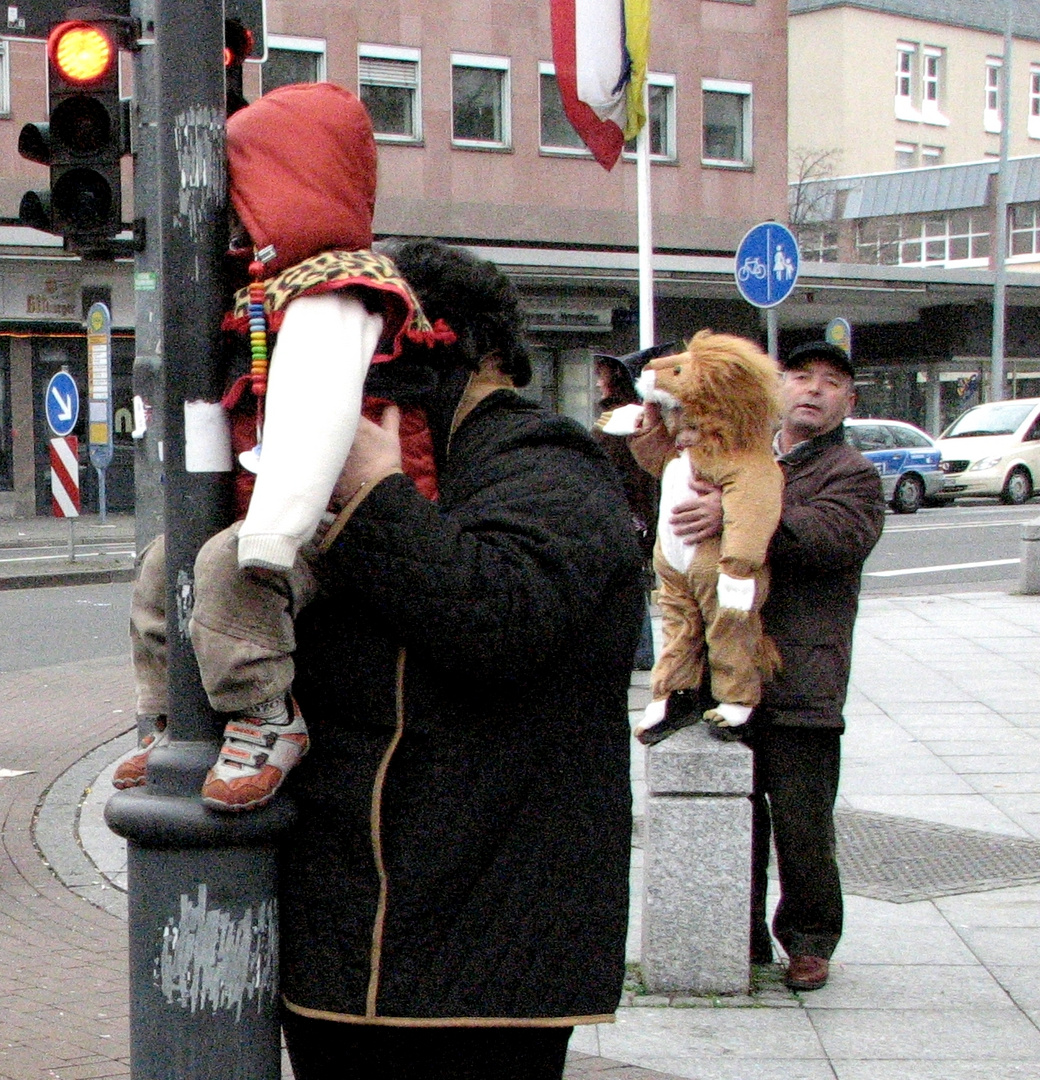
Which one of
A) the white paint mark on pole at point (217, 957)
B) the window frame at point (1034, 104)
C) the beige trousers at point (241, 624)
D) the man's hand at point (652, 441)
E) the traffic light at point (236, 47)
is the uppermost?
the window frame at point (1034, 104)

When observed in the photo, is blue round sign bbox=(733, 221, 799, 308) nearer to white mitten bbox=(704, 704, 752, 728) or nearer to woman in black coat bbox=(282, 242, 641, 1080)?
white mitten bbox=(704, 704, 752, 728)

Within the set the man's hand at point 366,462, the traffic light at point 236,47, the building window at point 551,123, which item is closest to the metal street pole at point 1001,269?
the building window at point 551,123

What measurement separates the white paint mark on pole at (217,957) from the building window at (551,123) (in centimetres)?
3097

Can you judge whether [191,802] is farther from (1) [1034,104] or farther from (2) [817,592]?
(1) [1034,104]

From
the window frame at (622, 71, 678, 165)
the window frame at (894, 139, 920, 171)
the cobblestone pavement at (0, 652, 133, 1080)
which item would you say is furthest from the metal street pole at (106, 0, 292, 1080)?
the window frame at (894, 139, 920, 171)

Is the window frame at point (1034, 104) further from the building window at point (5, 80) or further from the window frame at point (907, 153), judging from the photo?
the building window at point (5, 80)

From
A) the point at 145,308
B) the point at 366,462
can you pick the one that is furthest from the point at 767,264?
the point at 366,462

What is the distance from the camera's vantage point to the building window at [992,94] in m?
68.3

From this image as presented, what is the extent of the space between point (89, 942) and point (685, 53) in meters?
30.6

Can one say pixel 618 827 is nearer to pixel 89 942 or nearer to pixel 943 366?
pixel 89 942

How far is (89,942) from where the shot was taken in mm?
5574

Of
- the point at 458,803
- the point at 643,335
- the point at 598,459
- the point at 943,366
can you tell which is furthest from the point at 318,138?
the point at 943,366

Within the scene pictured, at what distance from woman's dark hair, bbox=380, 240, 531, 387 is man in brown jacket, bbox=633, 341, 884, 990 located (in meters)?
2.35

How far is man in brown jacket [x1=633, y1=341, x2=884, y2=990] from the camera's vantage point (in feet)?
15.3
